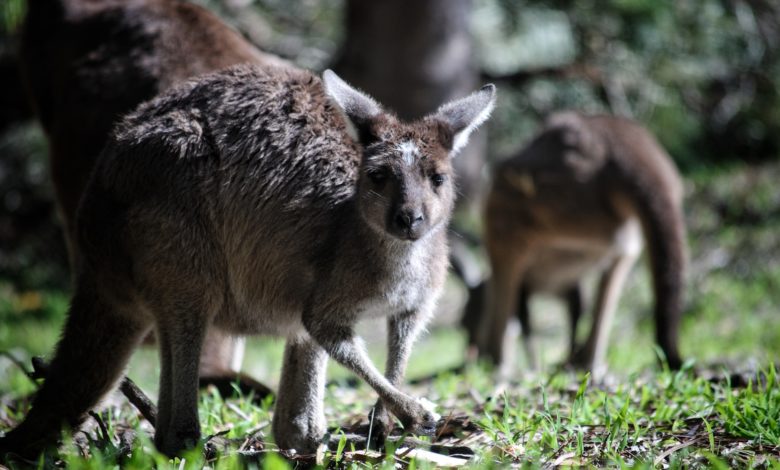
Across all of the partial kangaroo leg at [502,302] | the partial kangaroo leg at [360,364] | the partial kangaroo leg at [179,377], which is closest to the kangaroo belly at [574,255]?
the partial kangaroo leg at [502,302]

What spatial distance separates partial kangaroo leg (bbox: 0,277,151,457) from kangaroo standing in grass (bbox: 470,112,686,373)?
3.46 metres

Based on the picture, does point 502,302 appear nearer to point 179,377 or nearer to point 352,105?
point 352,105

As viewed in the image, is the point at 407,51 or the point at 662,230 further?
the point at 407,51

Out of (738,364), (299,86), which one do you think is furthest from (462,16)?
(299,86)

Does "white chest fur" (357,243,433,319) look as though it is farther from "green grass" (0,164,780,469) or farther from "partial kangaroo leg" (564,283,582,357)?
"partial kangaroo leg" (564,283,582,357)

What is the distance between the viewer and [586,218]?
6887 mm

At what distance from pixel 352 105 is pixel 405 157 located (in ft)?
1.03

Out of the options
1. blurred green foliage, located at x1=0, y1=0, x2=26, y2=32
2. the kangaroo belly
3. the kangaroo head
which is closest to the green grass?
the kangaroo belly

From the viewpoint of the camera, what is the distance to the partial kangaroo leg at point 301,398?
3803mm

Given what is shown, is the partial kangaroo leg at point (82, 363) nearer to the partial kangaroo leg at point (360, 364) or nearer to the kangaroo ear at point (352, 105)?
the partial kangaroo leg at point (360, 364)

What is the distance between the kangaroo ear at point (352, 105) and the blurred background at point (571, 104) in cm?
364

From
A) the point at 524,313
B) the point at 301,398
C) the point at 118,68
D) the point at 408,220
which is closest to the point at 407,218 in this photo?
the point at 408,220

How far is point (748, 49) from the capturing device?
945 centimetres

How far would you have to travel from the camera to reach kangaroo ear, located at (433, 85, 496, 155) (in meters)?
3.88
